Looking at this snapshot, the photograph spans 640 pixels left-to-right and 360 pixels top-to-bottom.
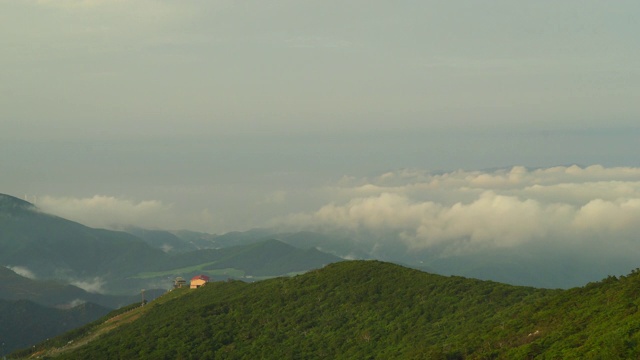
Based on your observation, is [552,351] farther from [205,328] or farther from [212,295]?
[212,295]

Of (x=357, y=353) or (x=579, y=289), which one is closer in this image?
(x=579, y=289)

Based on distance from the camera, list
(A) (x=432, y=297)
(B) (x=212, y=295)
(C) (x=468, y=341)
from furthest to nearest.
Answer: (B) (x=212, y=295), (A) (x=432, y=297), (C) (x=468, y=341)

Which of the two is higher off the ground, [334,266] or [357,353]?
[334,266]

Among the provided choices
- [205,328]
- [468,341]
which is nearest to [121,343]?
[205,328]

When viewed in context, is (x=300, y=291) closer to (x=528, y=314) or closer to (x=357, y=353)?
(x=357, y=353)

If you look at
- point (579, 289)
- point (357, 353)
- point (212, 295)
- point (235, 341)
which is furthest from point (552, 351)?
point (212, 295)

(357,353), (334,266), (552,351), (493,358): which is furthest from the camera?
(334,266)
